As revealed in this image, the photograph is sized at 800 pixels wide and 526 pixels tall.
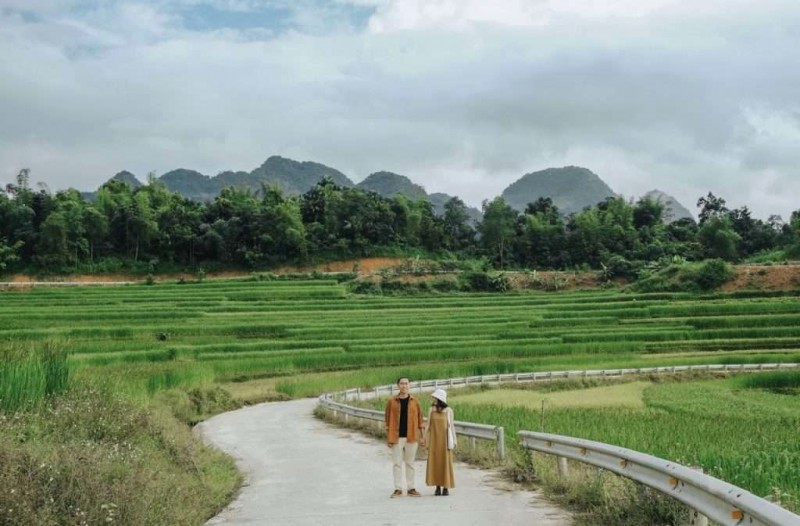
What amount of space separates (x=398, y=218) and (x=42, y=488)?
94814 millimetres

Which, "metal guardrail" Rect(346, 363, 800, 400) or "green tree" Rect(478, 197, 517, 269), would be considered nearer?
"metal guardrail" Rect(346, 363, 800, 400)

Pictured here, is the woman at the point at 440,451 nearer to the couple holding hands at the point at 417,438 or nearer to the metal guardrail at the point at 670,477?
the couple holding hands at the point at 417,438

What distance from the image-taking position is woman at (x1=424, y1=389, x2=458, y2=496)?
10.8 m

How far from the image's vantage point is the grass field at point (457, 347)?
16.2 meters

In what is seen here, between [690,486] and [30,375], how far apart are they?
11233mm

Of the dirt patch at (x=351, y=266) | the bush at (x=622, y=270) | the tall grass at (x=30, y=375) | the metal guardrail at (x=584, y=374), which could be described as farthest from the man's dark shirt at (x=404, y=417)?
the dirt patch at (x=351, y=266)

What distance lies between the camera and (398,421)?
11555 mm

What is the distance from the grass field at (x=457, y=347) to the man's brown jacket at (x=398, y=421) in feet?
12.6

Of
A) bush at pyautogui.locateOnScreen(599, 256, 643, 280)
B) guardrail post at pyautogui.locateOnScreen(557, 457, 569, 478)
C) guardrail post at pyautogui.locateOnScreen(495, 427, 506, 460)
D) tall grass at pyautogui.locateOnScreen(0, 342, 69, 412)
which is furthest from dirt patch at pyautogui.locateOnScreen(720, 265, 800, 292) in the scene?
tall grass at pyautogui.locateOnScreen(0, 342, 69, 412)

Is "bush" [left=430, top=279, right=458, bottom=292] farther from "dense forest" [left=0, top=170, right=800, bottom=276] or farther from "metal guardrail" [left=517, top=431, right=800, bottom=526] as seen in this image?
"metal guardrail" [left=517, top=431, right=800, bottom=526]

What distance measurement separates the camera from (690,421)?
19.3m

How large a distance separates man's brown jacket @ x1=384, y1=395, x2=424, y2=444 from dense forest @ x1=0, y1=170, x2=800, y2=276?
74624mm

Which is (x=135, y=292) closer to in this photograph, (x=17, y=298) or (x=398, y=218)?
(x=17, y=298)

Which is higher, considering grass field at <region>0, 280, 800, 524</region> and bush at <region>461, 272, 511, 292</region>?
bush at <region>461, 272, 511, 292</region>
